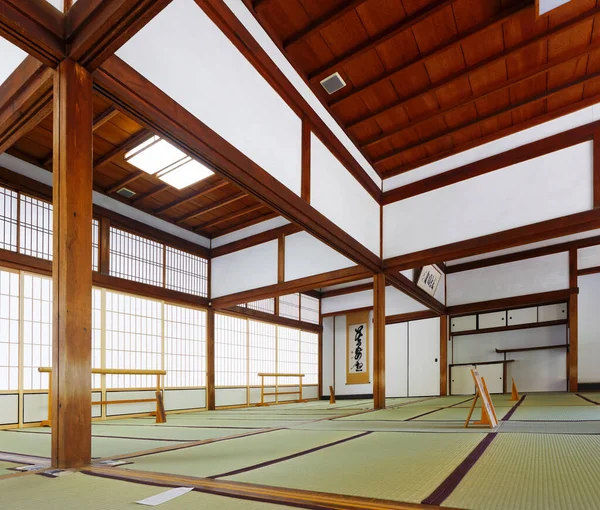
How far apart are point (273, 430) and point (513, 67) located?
148 inches

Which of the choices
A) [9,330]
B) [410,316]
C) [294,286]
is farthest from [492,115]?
[9,330]

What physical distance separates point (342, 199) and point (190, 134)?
7.83 feet

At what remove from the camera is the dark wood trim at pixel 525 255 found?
744 cm

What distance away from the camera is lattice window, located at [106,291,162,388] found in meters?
5.87

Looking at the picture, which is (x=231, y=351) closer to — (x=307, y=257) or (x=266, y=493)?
(x=307, y=257)

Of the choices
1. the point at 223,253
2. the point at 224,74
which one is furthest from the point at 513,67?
the point at 223,253

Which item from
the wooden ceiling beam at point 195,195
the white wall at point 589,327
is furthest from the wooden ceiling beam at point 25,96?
the white wall at point 589,327

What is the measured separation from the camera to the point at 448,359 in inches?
350

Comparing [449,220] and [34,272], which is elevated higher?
[449,220]

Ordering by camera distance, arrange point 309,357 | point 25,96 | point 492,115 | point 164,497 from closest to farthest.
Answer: point 164,497 < point 25,96 < point 492,115 < point 309,357

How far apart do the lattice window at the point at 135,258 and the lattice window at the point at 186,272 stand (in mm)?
184

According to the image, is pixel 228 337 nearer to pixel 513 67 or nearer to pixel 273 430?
pixel 273 430

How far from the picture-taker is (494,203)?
4.82m

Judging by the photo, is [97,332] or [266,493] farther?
[97,332]
